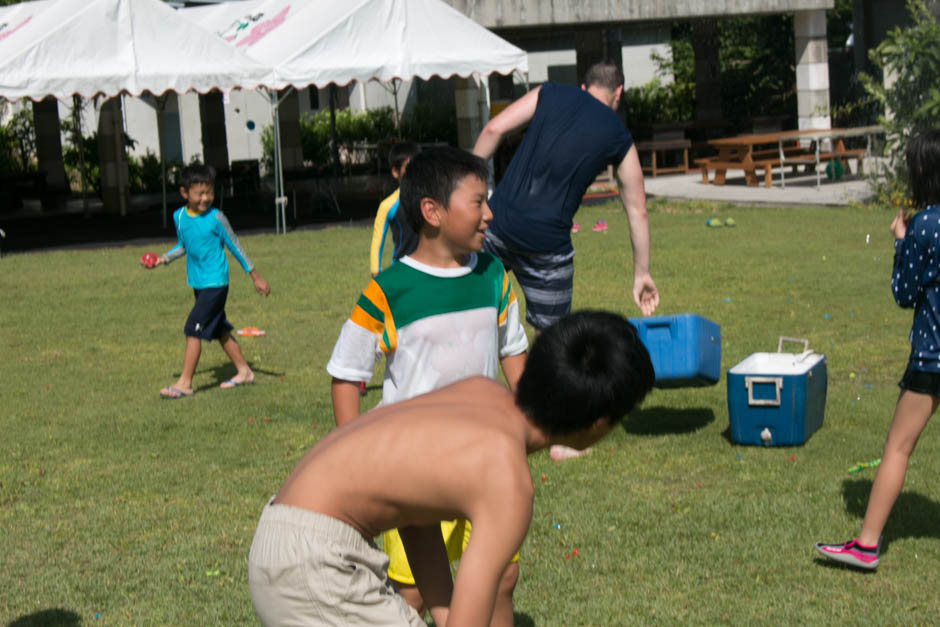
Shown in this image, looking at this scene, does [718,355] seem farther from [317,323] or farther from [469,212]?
[317,323]

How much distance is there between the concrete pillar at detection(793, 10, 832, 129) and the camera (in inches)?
1022

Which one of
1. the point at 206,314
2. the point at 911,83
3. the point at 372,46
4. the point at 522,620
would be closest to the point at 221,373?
the point at 206,314

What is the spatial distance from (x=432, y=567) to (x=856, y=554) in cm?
226

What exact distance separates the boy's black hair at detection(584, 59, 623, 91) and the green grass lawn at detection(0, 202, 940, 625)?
197 centimetres

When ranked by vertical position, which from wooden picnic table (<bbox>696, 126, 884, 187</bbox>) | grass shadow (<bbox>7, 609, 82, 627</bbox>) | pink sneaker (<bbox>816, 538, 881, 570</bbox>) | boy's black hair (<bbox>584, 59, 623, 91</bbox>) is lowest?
grass shadow (<bbox>7, 609, 82, 627</bbox>)

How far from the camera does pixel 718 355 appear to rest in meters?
6.77

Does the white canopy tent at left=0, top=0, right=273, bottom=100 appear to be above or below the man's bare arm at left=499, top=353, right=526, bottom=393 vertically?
above

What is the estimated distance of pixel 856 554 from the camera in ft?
15.3

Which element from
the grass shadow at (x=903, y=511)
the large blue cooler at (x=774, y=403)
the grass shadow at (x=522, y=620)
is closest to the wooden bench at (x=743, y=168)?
the large blue cooler at (x=774, y=403)

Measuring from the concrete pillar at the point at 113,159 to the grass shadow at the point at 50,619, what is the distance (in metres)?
20.3

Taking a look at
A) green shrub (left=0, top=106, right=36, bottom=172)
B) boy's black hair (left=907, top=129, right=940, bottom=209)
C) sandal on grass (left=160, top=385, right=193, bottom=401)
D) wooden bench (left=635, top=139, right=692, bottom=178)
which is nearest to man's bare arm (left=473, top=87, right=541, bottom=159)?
boy's black hair (left=907, top=129, right=940, bottom=209)

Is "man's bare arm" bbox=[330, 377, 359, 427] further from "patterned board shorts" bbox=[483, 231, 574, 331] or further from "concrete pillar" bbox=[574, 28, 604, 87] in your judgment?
"concrete pillar" bbox=[574, 28, 604, 87]

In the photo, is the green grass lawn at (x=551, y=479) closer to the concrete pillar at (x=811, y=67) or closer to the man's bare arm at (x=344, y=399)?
the man's bare arm at (x=344, y=399)

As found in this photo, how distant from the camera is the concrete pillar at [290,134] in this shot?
28.0 m
